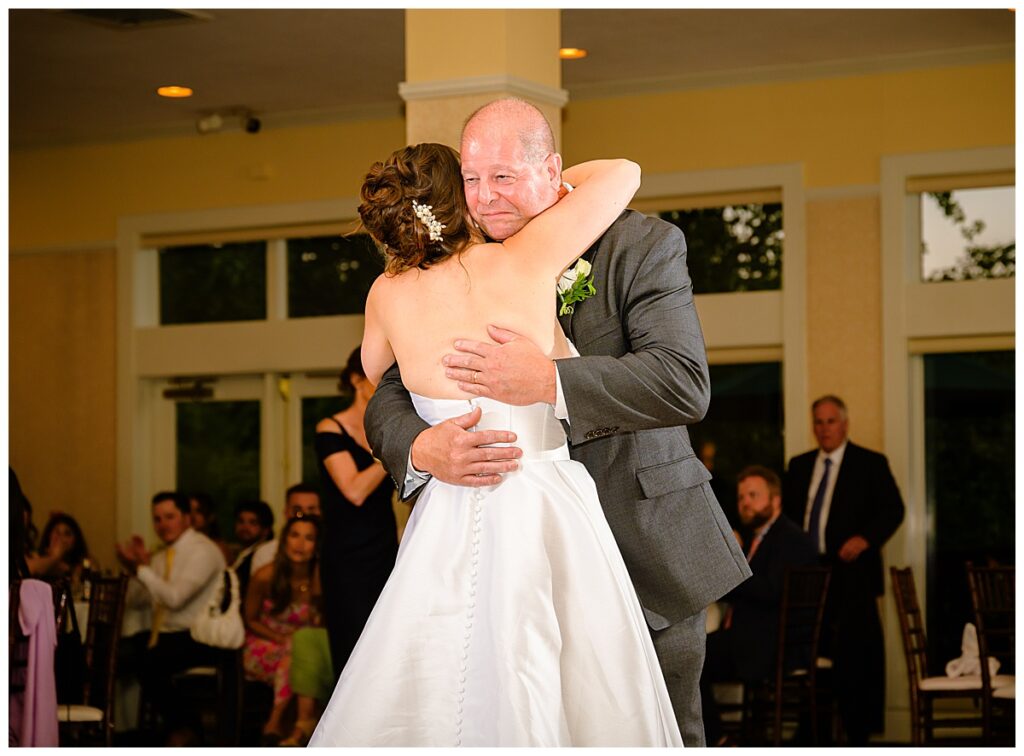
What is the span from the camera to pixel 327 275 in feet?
30.3

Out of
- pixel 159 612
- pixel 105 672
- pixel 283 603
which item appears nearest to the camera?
pixel 105 672

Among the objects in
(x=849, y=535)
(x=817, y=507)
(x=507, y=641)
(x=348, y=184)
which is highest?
(x=348, y=184)

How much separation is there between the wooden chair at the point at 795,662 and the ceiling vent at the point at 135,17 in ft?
12.5

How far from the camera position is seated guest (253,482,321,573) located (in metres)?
6.86

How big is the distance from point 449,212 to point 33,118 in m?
7.44

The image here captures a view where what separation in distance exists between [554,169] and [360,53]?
5426 mm

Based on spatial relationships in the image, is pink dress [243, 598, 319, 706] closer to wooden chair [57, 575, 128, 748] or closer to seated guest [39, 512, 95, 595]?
wooden chair [57, 575, 128, 748]

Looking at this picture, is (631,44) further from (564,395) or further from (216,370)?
(564,395)

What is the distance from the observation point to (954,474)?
317 inches

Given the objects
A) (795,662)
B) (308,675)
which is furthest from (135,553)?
(795,662)

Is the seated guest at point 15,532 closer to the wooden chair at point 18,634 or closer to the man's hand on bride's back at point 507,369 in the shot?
the wooden chair at point 18,634

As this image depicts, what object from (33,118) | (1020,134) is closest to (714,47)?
(33,118)

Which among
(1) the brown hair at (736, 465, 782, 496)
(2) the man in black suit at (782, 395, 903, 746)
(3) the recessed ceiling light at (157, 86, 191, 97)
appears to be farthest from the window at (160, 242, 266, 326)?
(1) the brown hair at (736, 465, 782, 496)

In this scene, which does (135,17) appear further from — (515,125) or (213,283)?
(515,125)
